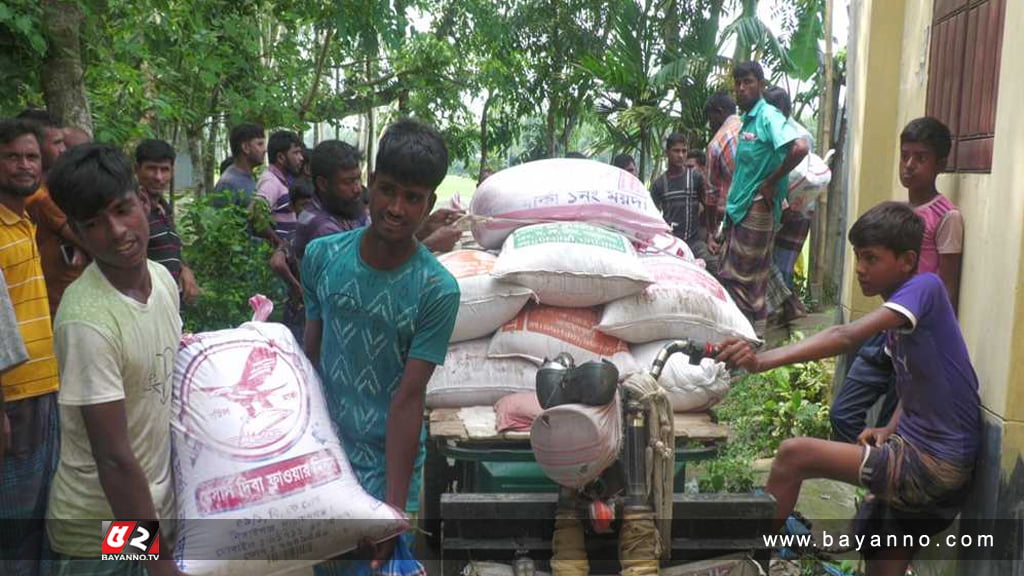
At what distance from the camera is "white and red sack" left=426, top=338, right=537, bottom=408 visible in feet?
12.3

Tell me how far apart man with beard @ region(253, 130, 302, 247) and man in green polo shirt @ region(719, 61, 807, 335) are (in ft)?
9.81

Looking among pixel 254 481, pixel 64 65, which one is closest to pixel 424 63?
pixel 64 65

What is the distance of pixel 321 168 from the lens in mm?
4141

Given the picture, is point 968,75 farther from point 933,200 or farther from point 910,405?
point 910,405

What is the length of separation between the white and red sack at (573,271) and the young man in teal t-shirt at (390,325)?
4.83 feet

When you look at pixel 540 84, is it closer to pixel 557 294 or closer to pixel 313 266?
pixel 557 294

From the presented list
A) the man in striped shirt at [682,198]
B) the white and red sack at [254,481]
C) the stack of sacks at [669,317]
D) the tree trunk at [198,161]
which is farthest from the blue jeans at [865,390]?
the tree trunk at [198,161]

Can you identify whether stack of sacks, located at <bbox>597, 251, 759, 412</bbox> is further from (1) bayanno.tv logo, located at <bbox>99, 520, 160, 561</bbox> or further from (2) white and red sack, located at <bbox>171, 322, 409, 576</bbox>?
(1) bayanno.tv logo, located at <bbox>99, 520, 160, 561</bbox>

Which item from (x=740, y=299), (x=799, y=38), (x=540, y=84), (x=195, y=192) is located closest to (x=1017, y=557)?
(x=740, y=299)

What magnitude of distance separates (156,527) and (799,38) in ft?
39.2

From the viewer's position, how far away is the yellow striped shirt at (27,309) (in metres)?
2.84

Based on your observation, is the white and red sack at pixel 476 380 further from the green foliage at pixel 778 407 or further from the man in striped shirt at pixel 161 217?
the green foliage at pixel 778 407

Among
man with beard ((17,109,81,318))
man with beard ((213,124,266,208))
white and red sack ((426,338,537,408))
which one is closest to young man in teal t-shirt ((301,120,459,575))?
white and red sack ((426,338,537,408))

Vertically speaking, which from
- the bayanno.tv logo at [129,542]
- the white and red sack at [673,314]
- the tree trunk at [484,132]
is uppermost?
the tree trunk at [484,132]
